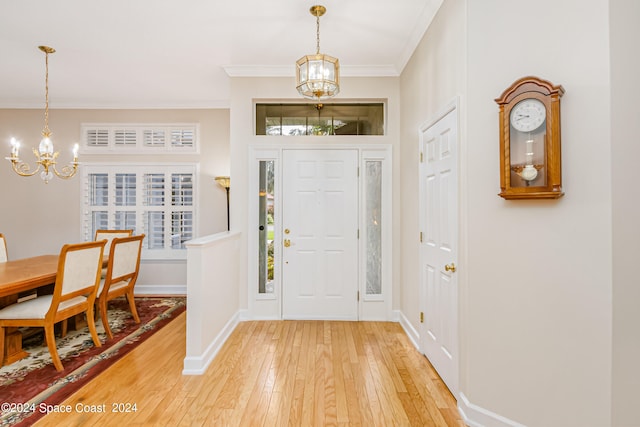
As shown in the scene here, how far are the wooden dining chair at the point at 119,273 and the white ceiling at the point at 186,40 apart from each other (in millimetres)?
2015

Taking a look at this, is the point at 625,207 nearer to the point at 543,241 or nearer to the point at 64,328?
the point at 543,241

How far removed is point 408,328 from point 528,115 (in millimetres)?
2354

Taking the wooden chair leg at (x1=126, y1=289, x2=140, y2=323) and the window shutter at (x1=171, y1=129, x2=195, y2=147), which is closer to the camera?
the wooden chair leg at (x1=126, y1=289, x2=140, y2=323)

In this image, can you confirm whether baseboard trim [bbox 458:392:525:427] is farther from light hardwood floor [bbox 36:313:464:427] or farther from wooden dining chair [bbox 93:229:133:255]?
wooden dining chair [bbox 93:229:133:255]

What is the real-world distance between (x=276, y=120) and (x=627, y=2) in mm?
3068

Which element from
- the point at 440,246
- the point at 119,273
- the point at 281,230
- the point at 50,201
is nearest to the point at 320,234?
the point at 281,230

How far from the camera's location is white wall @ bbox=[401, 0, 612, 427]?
1.44 metres

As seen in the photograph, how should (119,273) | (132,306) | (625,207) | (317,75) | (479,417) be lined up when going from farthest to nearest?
(132,306) → (119,273) → (317,75) → (479,417) → (625,207)

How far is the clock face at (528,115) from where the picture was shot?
63.0 inches

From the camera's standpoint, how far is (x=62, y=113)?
15.9ft

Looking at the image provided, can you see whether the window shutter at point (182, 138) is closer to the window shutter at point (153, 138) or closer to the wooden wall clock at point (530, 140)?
the window shutter at point (153, 138)

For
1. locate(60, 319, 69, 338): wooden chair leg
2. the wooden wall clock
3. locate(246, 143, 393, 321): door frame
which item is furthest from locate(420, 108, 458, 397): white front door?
locate(60, 319, 69, 338): wooden chair leg

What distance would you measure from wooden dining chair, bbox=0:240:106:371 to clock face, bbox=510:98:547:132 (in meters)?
3.22

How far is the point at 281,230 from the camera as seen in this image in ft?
12.2
